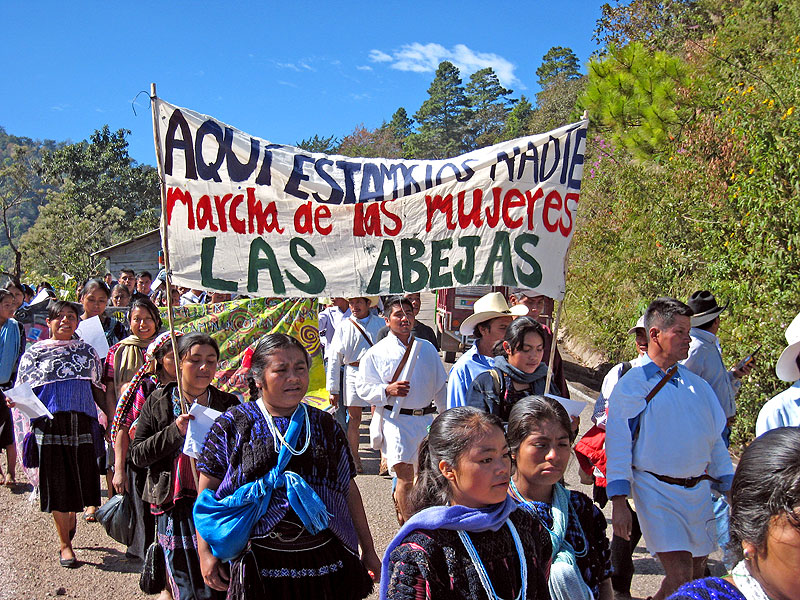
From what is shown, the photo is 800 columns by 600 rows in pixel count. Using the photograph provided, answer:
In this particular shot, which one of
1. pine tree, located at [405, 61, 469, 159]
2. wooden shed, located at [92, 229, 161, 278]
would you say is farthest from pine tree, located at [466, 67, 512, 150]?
wooden shed, located at [92, 229, 161, 278]

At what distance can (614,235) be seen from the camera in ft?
52.3

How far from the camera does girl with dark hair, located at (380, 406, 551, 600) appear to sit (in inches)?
91.1

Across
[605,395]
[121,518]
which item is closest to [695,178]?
[605,395]

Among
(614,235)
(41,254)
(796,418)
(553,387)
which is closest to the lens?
(796,418)

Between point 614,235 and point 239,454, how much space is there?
1394 cm

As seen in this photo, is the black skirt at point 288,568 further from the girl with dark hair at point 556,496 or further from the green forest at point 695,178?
the green forest at point 695,178

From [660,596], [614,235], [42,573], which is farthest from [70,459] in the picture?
[614,235]

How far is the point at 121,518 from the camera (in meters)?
4.96

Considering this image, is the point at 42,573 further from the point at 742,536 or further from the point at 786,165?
the point at 786,165

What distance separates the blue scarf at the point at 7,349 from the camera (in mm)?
7832

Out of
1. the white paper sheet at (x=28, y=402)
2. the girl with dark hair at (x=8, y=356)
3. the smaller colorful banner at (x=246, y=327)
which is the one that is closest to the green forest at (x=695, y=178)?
the smaller colorful banner at (x=246, y=327)

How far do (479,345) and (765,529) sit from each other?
3.68m

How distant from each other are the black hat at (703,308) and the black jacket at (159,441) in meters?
3.53

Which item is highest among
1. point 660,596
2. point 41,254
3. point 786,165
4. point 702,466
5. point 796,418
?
point 41,254
